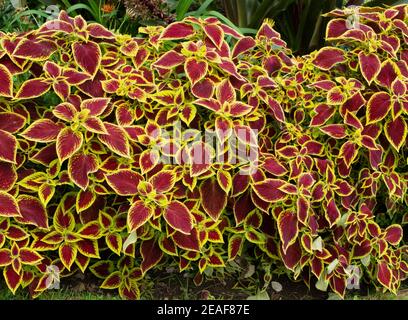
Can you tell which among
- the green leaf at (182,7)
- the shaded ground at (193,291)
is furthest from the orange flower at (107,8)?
the shaded ground at (193,291)

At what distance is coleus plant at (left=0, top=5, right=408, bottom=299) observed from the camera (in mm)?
2549

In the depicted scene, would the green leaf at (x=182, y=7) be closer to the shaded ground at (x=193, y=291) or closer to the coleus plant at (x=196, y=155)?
the coleus plant at (x=196, y=155)

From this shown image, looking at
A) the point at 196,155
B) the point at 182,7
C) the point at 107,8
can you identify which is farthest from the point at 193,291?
the point at 107,8

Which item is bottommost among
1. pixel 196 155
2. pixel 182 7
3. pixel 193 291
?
pixel 193 291

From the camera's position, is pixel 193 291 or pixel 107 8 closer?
pixel 193 291

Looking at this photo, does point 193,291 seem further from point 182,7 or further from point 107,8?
point 107,8

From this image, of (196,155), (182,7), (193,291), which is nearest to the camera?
(196,155)

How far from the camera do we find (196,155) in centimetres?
258

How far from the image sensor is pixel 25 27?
3.72m

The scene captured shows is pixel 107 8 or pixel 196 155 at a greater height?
pixel 107 8

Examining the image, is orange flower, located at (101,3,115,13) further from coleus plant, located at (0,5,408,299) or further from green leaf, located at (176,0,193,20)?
coleus plant, located at (0,5,408,299)

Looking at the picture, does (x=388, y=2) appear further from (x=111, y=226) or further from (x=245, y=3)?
(x=111, y=226)

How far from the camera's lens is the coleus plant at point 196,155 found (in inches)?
100

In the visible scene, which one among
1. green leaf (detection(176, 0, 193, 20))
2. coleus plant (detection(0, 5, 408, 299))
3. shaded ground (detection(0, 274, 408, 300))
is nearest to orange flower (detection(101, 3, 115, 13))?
green leaf (detection(176, 0, 193, 20))
